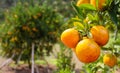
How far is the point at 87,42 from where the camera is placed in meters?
1.20

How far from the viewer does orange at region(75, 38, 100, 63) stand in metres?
1.19

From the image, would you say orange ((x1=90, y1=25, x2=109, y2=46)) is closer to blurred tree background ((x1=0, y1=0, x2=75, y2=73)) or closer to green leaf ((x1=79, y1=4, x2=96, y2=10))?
green leaf ((x1=79, y1=4, x2=96, y2=10))

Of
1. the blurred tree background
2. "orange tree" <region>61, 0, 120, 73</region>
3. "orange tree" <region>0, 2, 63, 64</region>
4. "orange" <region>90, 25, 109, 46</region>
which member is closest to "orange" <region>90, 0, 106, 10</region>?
"orange tree" <region>61, 0, 120, 73</region>

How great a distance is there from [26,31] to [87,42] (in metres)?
6.89

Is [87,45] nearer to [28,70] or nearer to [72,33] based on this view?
[72,33]

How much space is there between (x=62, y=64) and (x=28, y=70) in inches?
87.5

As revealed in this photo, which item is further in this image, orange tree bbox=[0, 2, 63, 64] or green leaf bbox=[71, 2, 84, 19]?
orange tree bbox=[0, 2, 63, 64]

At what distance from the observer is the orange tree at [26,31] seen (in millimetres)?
8031

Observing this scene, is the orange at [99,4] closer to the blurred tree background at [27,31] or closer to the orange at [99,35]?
the orange at [99,35]

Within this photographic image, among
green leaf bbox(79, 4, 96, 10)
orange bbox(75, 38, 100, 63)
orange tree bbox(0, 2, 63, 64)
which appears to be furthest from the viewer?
orange tree bbox(0, 2, 63, 64)

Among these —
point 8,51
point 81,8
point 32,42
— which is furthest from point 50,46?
point 81,8

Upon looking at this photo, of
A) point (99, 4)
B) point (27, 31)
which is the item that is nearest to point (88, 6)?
point (99, 4)

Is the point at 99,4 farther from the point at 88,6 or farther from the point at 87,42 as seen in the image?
the point at 87,42

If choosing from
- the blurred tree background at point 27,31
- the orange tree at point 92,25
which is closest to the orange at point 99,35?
the orange tree at point 92,25
